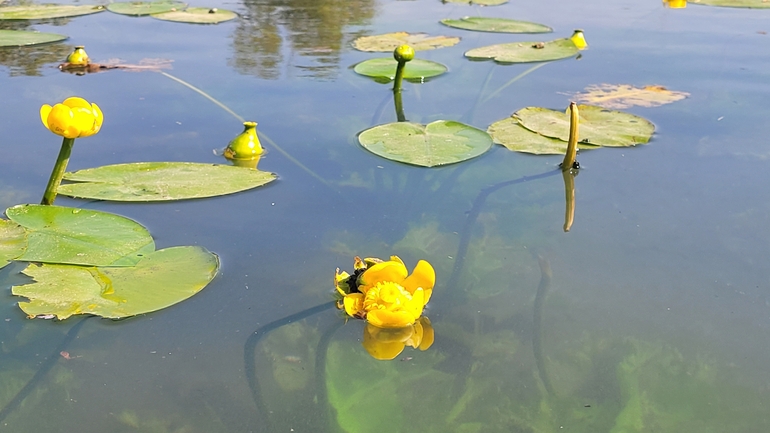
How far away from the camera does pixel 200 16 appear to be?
4.29 metres

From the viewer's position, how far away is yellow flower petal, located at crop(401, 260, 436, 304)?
1.36 m

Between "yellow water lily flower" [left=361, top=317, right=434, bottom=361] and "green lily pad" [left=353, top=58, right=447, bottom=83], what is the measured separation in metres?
1.89

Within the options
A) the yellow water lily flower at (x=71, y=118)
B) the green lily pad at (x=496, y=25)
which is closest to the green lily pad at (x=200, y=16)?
the green lily pad at (x=496, y=25)

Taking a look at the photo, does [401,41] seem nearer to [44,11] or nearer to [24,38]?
[24,38]

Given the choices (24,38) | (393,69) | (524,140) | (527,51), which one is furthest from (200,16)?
(524,140)

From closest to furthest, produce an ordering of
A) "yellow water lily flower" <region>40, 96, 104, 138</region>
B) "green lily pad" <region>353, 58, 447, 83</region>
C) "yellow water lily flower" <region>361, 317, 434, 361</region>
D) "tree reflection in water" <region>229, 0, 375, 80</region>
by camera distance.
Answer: "yellow water lily flower" <region>361, 317, 434, 361</region> → "yellow water lily flower" <region>40, 96, 104, 138</region> → "green lily pad" <region>353, 58, 447, 83</region> → "tree reflection in water" <region>229, 0, 375, 80</region>

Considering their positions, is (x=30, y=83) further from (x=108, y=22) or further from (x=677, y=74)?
(x=677, y=74)

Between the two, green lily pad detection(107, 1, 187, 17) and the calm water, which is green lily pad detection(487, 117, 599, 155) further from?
green lily pad detection(107, 1, 187, 17)

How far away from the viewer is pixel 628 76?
9.84 feet

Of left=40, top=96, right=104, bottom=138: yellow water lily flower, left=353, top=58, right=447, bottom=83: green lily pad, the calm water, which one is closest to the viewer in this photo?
the calm water

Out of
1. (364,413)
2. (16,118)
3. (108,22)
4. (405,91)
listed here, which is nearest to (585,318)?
(364,413)

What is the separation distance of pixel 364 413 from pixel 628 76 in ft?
7.75

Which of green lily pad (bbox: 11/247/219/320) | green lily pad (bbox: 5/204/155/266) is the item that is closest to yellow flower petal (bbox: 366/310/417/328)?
green lily pad (bbox: 11/247/219/320)

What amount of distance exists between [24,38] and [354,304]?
3.24 meters
